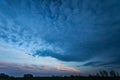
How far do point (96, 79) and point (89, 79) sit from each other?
2.30m

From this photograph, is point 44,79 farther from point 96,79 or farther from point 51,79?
point 96,79

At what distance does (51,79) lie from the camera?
47875 millimetres

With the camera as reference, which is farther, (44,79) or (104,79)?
(44,79)

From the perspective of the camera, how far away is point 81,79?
156 ft

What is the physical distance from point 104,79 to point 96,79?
2.54 m

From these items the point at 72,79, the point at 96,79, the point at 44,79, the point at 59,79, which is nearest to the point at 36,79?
the point at 44,79

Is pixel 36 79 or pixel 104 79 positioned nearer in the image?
pixel 104 79

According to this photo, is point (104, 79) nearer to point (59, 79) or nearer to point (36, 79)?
point (59, 79)

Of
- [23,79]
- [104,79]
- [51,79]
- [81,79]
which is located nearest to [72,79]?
[81,79]

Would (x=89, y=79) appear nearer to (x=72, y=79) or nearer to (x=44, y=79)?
(x=72, y=79)

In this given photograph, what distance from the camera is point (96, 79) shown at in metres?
46.1

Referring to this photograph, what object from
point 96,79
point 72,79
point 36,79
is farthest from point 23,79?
point 96,79

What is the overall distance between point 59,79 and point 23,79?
12.2 meters

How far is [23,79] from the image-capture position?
47.2 meters
